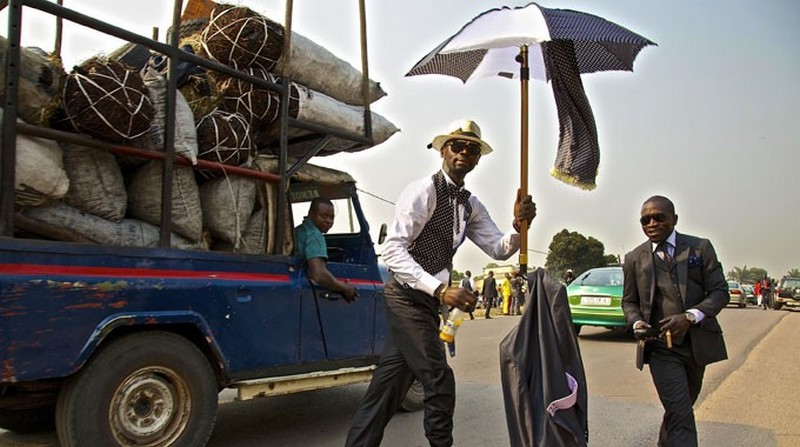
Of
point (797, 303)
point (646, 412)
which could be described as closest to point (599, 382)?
point (646, 412)

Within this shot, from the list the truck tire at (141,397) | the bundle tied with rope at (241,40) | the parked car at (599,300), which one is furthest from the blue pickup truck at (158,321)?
the parked car at (599,300)

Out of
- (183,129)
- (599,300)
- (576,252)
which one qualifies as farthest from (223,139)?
(576,252)

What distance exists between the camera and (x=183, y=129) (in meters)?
3.96

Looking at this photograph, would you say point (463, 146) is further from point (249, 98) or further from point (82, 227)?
point (82, 227)

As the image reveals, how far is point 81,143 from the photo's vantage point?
3465 mm

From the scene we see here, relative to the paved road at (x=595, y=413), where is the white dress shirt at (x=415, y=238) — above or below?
above

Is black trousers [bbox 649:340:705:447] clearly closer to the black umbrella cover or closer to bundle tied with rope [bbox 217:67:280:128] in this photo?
the black umbrella cover

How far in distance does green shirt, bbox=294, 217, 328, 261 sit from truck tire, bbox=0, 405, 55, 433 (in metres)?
1.96

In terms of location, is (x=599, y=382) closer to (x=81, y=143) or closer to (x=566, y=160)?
(x=566, y=160)

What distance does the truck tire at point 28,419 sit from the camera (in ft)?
13.4

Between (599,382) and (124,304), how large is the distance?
5.62 meters

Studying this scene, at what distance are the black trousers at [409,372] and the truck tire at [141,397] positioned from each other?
119 cm

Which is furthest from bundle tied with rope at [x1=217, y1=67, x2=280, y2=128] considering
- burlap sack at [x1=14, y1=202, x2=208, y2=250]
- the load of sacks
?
burlap sack at [x1=14, y1=202, x2=208, y2=250]

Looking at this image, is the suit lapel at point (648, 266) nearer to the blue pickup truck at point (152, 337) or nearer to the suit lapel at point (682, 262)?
the suit lapel at point (682, 262)
